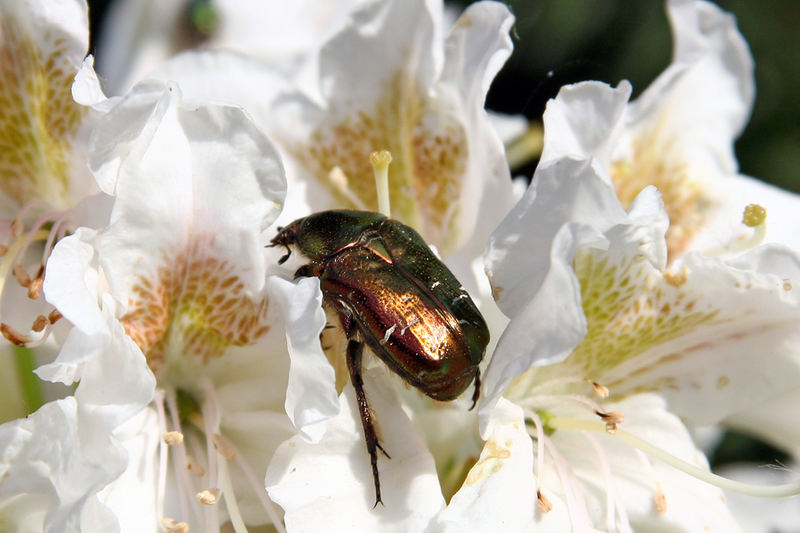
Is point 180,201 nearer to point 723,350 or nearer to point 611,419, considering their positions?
point 611,419

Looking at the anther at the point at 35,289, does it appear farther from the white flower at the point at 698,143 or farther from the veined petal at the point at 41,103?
the white flower at the point at 698,143

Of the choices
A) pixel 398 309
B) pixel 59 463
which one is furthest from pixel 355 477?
pixel 59 463

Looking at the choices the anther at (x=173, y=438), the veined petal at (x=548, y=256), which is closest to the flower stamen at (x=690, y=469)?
the veined petal at (x=548, y=256)

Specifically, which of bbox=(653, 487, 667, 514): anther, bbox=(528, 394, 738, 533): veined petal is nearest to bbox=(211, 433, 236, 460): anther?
bbox=(528, 394, 738, 533): veined petal

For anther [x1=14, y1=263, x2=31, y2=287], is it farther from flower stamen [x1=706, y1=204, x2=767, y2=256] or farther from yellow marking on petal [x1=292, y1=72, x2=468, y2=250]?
flower stamen [x1=706, y1=204, x2=767, y2=256]

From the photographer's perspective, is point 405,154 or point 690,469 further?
point 405,154
